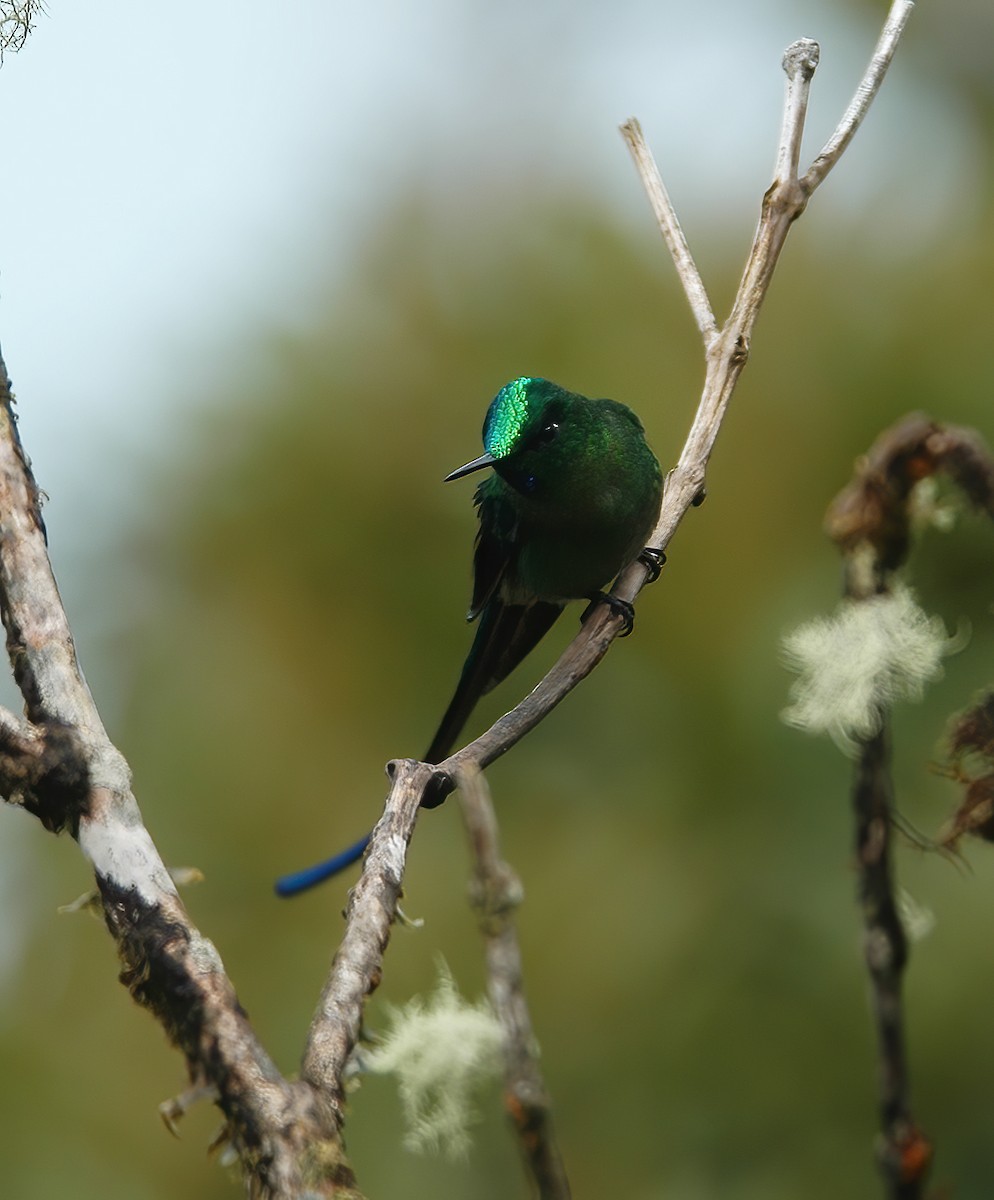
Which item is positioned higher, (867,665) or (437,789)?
(867,665)

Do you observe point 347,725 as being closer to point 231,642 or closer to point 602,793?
point 231,642

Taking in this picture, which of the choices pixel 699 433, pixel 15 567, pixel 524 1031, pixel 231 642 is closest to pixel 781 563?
pixel 231 642

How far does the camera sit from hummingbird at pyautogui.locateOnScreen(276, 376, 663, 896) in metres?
2.73

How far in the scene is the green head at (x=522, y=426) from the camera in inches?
106

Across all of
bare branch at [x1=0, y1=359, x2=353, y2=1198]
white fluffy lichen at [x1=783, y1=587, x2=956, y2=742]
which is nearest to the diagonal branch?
white fluffy lichen at [x1=783, y1=587, x2=956, y2=742]

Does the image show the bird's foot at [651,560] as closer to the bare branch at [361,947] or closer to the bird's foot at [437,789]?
the bird's foot at [437,789]

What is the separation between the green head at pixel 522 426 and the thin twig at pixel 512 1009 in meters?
1.69

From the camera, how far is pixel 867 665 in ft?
6.98

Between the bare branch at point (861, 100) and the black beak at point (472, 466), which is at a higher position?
the black beak at point (472, 466)

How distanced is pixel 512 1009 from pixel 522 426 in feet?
6.09

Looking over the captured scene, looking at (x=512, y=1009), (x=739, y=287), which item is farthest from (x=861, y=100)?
(x=512, y=1009)

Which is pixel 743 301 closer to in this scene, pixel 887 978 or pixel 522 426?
pixel 522 426

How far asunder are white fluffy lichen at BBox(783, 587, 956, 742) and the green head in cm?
77

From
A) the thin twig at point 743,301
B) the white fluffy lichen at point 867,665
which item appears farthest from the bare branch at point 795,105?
the white fluffy lichen at point 867,665
